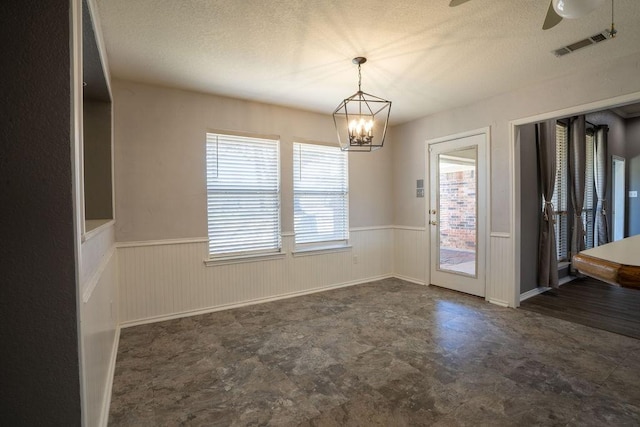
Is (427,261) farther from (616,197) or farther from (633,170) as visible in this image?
(633,170)

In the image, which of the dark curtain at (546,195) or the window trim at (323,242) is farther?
the window trim at (323,242)

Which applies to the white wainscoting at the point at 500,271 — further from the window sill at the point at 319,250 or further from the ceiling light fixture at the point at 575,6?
the ceiling light fixture at the point at 575,6

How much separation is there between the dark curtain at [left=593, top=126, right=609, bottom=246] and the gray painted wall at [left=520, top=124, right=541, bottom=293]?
2.02m

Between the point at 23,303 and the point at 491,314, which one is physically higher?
the point at 23,303

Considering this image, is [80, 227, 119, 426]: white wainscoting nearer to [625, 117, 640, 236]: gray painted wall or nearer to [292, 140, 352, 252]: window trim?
[292, 140, 352, 252]: window trim

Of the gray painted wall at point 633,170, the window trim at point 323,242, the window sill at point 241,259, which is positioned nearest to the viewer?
the window sill at point 241,259

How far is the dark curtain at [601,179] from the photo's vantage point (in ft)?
17.2

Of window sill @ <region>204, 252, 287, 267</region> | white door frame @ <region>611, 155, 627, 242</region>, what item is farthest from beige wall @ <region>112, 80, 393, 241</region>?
white door frame @ <region>611, 155, 627, 242</region>

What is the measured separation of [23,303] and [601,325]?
4532 millimetres

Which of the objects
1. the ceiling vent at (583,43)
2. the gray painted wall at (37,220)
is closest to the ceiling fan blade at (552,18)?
the ceiling vent at (583,43)

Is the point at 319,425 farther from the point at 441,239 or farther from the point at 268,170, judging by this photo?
the point at 441,239

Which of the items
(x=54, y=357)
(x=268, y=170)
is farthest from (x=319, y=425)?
(x=268, y=170)

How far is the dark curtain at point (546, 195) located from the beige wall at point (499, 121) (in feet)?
2.64

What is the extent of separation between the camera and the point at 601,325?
320 cm
